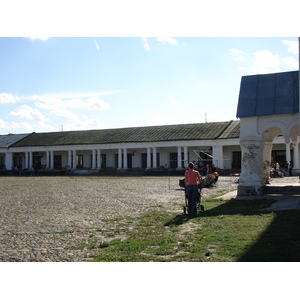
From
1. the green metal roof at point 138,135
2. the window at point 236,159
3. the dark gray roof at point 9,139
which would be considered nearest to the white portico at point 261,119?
the green metal roof at point 138,135

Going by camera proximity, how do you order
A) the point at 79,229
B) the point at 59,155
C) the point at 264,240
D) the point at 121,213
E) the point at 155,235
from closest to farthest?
the point at 264,240
the point at 155,235
the point at 79,229
the point at 121,213
the point at 59,155

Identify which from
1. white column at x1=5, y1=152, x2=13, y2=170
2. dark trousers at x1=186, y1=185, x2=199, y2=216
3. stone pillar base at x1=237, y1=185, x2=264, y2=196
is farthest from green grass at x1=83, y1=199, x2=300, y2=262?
white column at x1=5, y1=152, x2=13, y2=170

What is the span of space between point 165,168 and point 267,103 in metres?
25.9

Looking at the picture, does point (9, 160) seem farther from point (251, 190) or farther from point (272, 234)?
point (272, 234)

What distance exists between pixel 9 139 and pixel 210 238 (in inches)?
2052

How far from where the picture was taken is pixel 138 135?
44.7m

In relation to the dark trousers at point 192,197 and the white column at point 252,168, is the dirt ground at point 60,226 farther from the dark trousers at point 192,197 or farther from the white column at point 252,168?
the white column at point 252,168

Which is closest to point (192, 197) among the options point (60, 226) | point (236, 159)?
point (60, 226)

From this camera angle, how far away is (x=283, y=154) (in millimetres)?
36594

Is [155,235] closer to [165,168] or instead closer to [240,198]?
[240,198]

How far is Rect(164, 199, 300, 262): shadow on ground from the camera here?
5.55m

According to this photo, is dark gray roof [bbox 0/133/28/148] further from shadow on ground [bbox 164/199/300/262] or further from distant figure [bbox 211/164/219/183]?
shadow on ground [bbox 164/199/300/262]

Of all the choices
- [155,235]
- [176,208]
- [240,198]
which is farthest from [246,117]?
[155,235]

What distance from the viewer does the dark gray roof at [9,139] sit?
5255 centimetres
